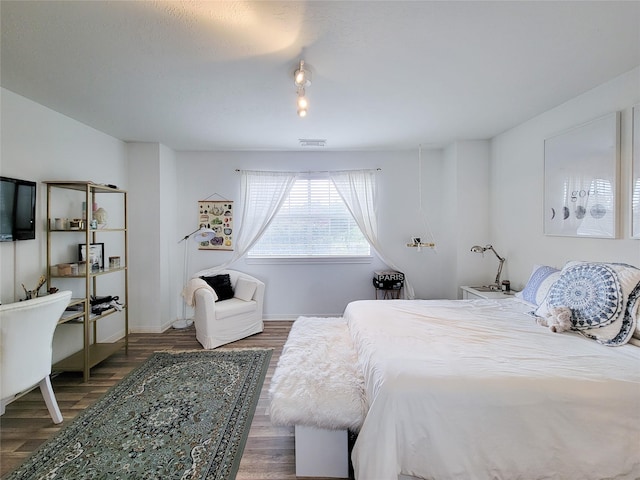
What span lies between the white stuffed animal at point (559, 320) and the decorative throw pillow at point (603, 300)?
6 centimetres

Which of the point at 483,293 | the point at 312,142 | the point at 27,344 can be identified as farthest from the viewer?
the point at 312,142

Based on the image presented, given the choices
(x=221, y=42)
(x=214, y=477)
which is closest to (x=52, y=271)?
(x=214, y=477)

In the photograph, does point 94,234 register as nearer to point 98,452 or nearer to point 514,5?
point 98,452

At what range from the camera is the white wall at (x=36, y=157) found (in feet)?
7.53

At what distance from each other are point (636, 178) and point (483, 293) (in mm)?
1608

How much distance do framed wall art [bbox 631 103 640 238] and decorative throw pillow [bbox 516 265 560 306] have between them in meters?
0.59

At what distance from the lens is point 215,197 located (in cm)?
424

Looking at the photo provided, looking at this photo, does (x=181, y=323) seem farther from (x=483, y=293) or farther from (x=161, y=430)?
(x=483, y=293)

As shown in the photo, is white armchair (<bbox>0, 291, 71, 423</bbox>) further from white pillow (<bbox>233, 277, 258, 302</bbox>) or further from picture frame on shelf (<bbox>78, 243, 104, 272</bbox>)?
white pillow (<bbox>233, 277, 258, 302</bbox>)

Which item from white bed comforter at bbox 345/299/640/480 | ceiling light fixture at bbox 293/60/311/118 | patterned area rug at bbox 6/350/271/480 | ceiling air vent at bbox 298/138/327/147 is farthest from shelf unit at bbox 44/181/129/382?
white bed comforter at bbox 345/299/640/480

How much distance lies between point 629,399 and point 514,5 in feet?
6.62

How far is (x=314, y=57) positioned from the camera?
6.17 ft

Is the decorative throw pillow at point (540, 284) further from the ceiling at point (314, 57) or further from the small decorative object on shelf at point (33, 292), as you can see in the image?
the small decorative object on shelf at point (33, 292)

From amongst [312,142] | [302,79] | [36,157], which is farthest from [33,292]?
[312,142]
